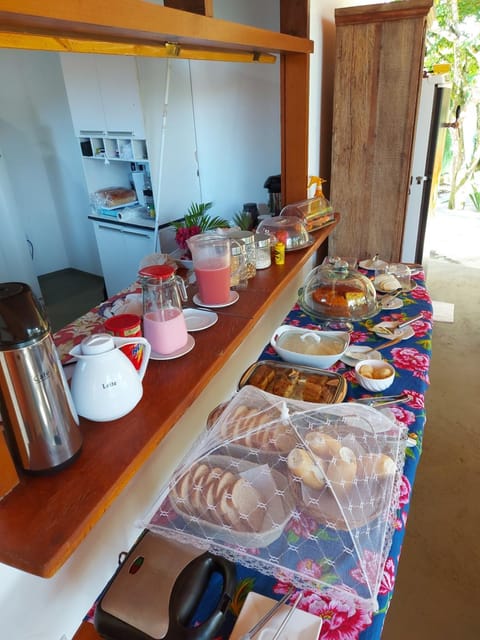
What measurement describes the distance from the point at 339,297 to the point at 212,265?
564 mm

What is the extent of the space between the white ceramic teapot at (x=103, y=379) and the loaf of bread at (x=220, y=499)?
0.17 meters

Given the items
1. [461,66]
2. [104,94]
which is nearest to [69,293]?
[104,94]

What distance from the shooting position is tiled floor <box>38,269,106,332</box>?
11.2 ft

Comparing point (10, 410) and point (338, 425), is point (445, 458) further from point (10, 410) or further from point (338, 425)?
point (10, 410)

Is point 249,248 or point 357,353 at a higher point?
point 249,248

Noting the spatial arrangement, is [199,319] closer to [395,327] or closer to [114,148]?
[395,327]

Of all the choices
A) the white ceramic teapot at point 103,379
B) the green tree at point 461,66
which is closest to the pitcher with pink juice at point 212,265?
the white ceramic teapot at point 103,379

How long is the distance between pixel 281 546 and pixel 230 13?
2.96m

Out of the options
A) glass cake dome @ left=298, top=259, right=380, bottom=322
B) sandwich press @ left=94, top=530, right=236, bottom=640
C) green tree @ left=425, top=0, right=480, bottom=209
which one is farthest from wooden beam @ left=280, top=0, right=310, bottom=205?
green tree @ left=425, top=0, right=480, bottom=209

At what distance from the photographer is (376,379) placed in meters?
1.13

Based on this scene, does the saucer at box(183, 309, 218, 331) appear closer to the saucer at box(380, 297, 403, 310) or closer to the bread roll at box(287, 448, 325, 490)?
the bread roll at box(287, 448, 325, 490)

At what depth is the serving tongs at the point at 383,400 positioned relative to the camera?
1072mm

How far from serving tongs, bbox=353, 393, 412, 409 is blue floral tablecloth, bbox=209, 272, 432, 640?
1 cm

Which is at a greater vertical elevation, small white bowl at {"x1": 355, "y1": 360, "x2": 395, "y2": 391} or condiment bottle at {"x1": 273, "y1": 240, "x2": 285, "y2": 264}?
condiment bottle at {"x1": 273, "y1": 240, "x2": 285, "y2": 264}
